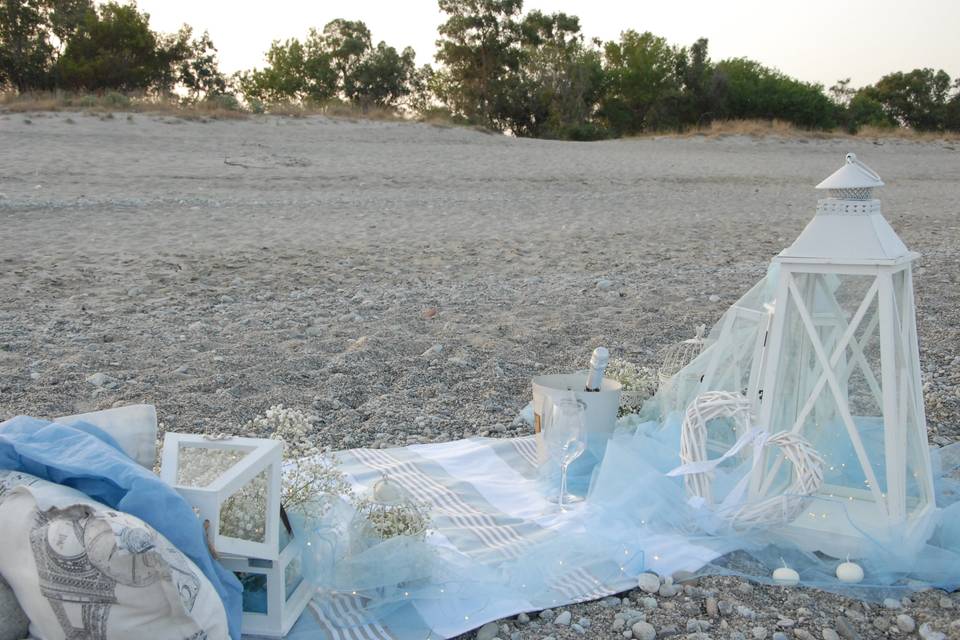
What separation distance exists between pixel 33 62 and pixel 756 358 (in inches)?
1436

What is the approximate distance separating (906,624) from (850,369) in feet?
2.96

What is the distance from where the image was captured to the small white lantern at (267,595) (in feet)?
8.05

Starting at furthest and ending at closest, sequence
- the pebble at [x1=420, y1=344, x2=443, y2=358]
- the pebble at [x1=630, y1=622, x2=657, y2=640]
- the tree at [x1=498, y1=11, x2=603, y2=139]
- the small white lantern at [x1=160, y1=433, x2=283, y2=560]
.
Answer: the tree at [x1=498, y1=11, x2=603, y2=139]
the pebble at [x1=420, y1=344, x2=443, y2=358]
the pebble at [x1=630, y1=622, x2=657, y2=640]
the small white lantern at [x1=160, y1=433, x2=283, y2=560]

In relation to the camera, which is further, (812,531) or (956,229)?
(956,229)

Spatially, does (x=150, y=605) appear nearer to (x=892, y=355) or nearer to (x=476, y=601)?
(x=476, y=601)

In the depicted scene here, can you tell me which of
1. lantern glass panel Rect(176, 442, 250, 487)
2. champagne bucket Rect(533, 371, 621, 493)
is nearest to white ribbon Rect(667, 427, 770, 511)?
champagne bucket Rect(533, 371, 621, 493)

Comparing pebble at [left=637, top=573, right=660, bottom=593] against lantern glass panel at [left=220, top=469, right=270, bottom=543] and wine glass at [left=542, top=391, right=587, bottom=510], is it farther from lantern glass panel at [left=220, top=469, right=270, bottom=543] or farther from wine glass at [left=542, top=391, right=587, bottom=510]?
lantern glass panel at [left=220, top=469, right=270, bottom=543]

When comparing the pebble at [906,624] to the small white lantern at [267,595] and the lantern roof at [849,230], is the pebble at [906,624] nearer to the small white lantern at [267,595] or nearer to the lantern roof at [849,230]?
the lantern roof at [849,230]

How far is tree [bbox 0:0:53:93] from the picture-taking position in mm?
32688

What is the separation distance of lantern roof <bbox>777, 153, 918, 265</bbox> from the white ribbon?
610mm

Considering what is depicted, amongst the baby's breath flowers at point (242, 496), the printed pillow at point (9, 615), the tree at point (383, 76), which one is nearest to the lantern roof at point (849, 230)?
the baby's breath flowers at point (242, 496)

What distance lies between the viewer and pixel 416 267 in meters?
8.73

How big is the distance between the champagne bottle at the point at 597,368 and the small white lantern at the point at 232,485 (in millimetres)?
1450

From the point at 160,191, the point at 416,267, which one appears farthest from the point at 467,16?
the point at 416,267
